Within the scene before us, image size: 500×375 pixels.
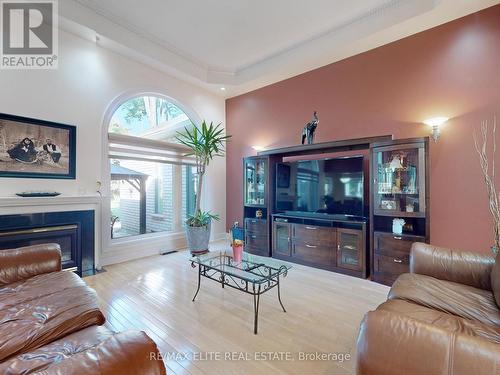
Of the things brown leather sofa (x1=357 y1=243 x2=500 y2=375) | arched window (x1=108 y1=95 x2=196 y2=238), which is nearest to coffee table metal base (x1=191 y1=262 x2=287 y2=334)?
brown leather sofa (x1=357 y1=243 x2=500 y2=375)

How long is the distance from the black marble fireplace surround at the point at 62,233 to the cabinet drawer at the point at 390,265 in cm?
379

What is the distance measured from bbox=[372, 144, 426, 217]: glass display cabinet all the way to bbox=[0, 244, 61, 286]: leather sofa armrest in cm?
346

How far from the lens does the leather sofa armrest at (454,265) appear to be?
5.86 feet

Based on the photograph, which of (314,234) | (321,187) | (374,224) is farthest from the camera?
(321,187)

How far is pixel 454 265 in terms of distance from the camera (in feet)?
6.15

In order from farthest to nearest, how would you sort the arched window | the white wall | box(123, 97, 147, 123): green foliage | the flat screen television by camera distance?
box(123, 97, 147, 123): green foliage
the arched window
the flat screen television
the white wall

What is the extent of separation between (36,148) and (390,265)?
183 inches

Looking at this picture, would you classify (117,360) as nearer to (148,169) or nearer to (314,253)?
(314,253)

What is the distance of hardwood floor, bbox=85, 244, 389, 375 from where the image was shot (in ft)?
5.59

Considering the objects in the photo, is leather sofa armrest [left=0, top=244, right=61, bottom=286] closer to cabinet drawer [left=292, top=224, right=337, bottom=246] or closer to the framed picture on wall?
the framed picture on wall

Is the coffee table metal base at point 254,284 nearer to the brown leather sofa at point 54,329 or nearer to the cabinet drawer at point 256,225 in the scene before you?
the brown leather sofa at point 54,329

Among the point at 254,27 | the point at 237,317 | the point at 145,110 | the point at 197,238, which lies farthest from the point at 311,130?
the point at 145,110

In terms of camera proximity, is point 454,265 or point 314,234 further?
point 314,234

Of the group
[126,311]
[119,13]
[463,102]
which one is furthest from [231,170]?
[463,102]
